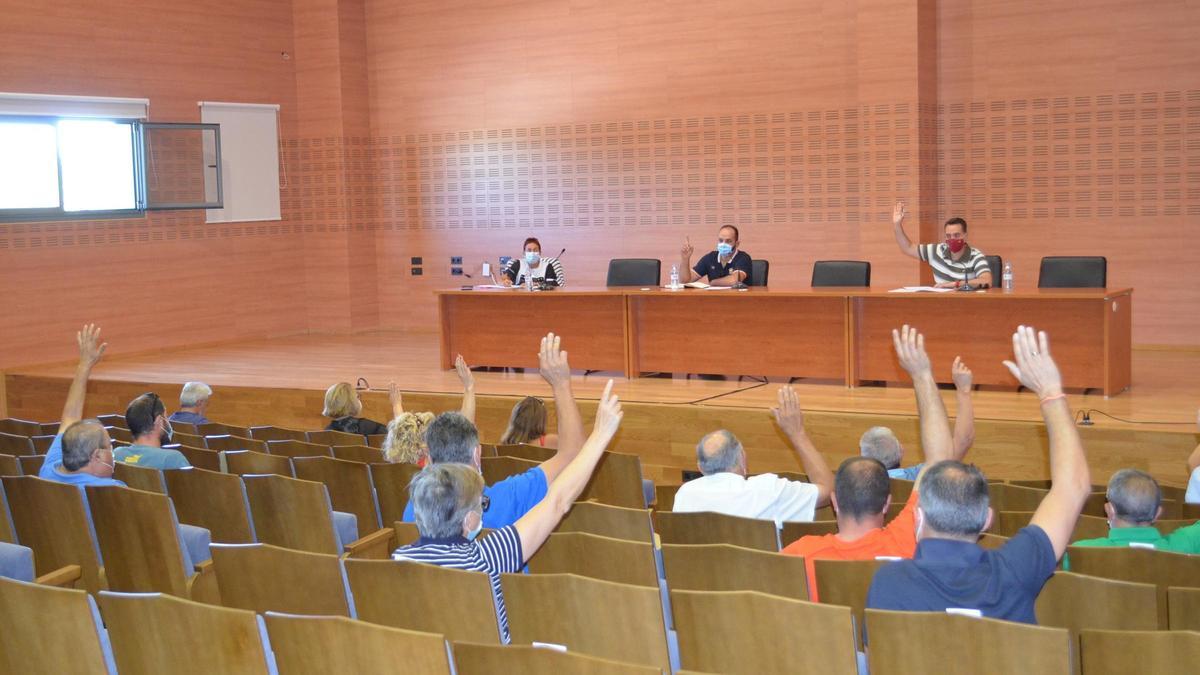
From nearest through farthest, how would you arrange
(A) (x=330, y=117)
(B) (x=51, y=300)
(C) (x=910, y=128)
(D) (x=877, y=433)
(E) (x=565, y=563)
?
1. (E) (x=565, y=563)
2. (D) (x=877, y=433)
3. (C) (x=910, y=128)
4. (B) (x=51, y=300)
5. (A) (x=330, y=117)

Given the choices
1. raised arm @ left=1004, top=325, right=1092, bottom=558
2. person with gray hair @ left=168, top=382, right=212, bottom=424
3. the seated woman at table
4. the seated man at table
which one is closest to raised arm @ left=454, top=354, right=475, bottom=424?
person with gray hair @ left=168, top=382, right=212, bottom=424

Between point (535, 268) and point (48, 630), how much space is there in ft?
23.5

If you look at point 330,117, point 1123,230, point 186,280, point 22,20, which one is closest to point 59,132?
point 22,20

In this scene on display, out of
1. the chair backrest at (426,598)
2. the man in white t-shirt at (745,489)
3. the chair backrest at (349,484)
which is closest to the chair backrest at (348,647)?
the chair backrest at (426,598)

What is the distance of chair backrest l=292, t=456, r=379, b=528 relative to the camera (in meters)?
5.04

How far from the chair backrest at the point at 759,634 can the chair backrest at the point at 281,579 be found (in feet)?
3.33

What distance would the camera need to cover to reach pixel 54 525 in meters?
4.45

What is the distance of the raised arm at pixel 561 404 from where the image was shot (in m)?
3.98

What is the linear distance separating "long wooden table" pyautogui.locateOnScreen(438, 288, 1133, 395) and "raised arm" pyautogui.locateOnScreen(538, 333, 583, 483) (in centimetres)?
417

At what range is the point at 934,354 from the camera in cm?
799

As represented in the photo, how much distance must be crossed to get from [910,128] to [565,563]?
25.3ft

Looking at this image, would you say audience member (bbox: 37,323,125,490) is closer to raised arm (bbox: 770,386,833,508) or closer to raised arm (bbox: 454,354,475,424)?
raised arm (bbox: 454,354,475,424)

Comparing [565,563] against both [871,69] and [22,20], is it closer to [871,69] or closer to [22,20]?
[871,69]

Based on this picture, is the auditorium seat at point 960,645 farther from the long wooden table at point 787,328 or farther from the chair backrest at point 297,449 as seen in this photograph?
the long wooden table at point 787,328
